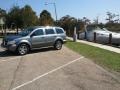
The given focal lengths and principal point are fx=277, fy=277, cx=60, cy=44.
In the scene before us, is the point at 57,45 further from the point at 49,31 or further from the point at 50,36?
the point at 49,31

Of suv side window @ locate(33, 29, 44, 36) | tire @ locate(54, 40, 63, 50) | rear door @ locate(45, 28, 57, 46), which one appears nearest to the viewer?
suv side window @ locate(33, 29, 44, 36)

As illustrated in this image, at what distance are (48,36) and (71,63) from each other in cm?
596

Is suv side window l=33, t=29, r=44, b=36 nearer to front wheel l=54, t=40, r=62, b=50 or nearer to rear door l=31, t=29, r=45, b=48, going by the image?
rear door l=31, t=29, r=45, b=48

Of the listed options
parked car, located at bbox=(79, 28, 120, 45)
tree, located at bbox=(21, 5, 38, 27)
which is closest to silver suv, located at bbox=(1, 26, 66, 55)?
parked car, located at bbox=(79, 28, 120, 45)

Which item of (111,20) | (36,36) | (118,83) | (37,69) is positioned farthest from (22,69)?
(111,20)

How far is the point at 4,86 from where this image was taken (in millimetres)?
8820

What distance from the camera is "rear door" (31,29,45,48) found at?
18.1 m

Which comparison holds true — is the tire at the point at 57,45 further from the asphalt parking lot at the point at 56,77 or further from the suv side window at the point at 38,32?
the asphalt parking lot at the point at 56,77

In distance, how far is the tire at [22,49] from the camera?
1721cm

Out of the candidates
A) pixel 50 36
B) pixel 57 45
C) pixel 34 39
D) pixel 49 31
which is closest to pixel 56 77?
pixel 34 39

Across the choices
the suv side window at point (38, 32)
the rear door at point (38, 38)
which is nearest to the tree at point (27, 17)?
the suv side window at point (38, 32)

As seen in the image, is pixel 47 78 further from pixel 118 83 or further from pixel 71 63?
pixel 71 63

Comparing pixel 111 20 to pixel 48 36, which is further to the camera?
pixel 111 20

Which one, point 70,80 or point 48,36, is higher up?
point 48,36
